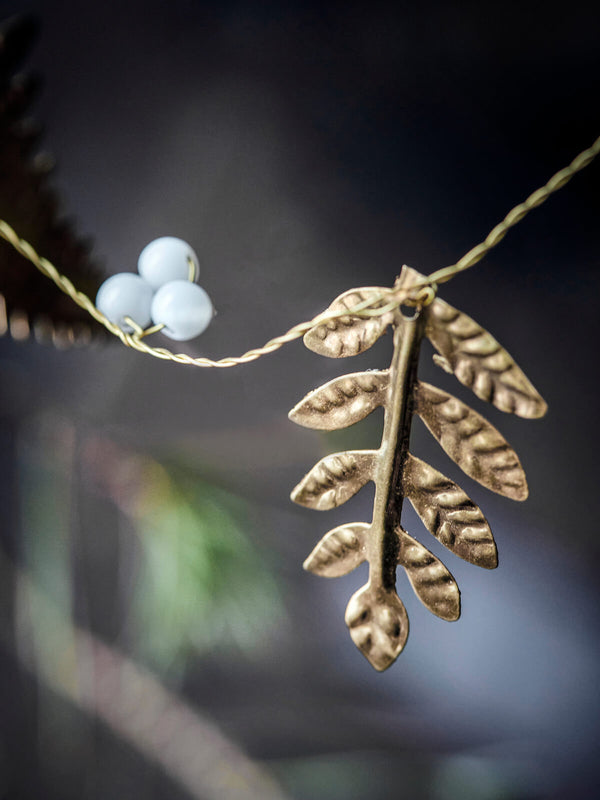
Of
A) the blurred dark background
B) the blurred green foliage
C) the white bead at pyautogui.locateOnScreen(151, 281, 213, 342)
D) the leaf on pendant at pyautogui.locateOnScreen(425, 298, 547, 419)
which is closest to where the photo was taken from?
the leaf on pendant at pyautogui.locateOnScreen(425, 298, 547, 419)

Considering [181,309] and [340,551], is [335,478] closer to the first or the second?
[340,551]

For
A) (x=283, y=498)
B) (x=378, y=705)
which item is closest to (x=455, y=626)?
(x=378, y=705)

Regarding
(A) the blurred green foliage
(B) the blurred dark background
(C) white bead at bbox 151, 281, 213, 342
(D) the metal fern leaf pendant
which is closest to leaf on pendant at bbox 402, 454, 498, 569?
(D) the metal fern leaf pendant

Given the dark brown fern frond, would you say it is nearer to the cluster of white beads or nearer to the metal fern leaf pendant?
the cluster of white beads

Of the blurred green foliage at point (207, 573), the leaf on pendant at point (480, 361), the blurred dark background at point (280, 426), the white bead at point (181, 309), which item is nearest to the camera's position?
the leaf on pendant at point (480, 361)

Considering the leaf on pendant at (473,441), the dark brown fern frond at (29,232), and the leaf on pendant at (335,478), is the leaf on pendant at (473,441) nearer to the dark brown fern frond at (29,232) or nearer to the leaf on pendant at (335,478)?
the leaf on pendant at (335,478)

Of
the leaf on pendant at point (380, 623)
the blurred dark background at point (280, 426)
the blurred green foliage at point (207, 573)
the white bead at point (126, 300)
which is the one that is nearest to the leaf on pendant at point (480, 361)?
the leaf on pendant at point (380, 623)

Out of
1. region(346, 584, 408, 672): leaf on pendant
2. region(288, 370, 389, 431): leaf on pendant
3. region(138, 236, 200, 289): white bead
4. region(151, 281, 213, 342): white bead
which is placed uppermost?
region(138, 236, 200, 289): white bead

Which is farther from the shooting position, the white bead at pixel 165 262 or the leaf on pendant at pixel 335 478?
the white bead at pixel 165 262
